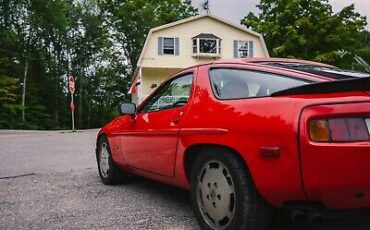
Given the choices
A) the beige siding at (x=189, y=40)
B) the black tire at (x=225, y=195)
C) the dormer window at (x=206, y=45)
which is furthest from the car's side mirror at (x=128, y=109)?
the dormer window at (x=206, y=45)

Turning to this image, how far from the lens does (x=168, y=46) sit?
30.5 m

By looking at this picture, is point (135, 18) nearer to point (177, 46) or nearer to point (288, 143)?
point (177, 46)

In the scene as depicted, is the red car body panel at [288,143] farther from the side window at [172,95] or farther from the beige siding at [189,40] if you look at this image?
the beige siding at [189,40]

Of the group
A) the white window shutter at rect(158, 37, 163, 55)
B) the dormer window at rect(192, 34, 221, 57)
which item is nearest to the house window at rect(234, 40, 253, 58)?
the dormer window at rect(192, 34, 221, 57)

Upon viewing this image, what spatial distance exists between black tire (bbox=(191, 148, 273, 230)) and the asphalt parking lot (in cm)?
44

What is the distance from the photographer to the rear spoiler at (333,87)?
2678 millimetres

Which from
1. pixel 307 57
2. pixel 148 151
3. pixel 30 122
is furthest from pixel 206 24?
pixel 148 151

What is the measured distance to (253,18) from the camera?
35.6 metres

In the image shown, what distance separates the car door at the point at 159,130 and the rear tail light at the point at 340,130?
141 centimetres

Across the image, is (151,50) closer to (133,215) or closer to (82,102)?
(82,102)

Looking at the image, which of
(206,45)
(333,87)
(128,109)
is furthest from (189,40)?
(333,87)

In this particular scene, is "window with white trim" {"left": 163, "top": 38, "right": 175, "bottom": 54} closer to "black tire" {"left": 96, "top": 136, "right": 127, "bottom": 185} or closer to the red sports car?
"black tire" {"left": 96, "top": 136, "right": 127, "bottom": 185}

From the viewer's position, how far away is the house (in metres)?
30.1

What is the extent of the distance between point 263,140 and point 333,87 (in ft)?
1.84
